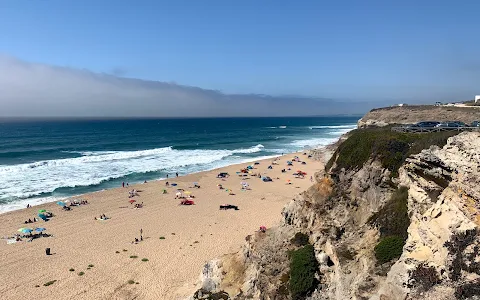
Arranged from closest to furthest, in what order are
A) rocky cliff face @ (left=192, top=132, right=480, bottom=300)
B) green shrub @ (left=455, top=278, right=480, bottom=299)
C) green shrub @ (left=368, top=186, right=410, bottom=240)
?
green shrub @ (left=455, top=278, right=480, bottom=299)
rocky cliff face @ (left=192, top=132, right=480, bottom=300)
green shrub @ (left=368, top=186, right=410, bottom=240)

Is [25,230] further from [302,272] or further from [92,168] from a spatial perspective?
[92,168]

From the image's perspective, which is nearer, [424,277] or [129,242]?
[424,277]

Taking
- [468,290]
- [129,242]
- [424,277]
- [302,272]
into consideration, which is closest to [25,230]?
[129,242]

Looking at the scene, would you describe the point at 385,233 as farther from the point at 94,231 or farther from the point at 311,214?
the point at 94,231

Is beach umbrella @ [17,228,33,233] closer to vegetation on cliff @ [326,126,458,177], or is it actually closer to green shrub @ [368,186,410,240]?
vegetation on cliff @ [326,126,458,177]

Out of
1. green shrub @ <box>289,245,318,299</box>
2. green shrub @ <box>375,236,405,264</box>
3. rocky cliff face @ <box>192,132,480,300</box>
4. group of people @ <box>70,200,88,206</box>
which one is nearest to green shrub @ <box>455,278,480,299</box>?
rocky cliff face @ <box>192,132,480,300</box>
